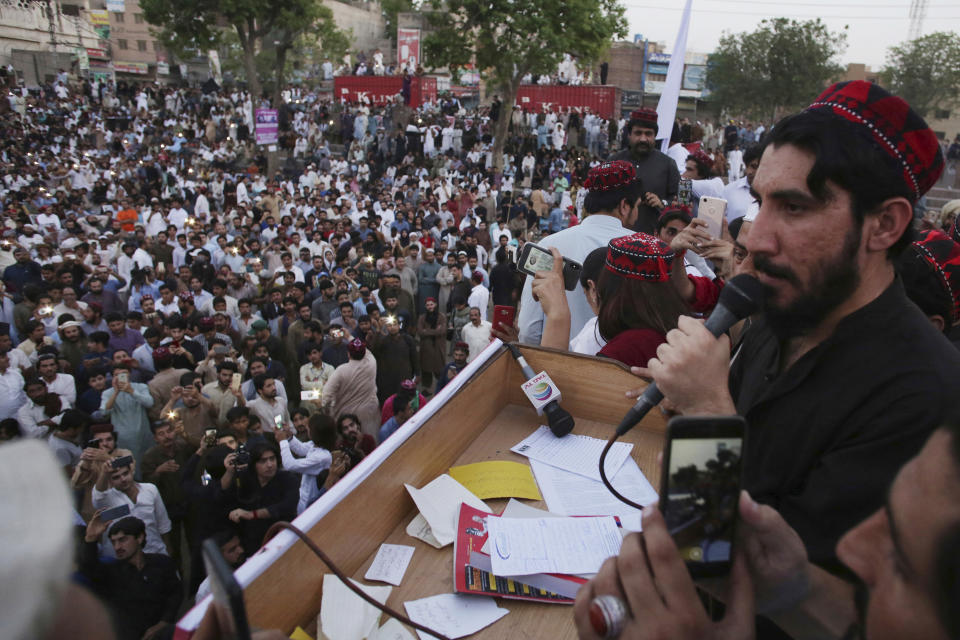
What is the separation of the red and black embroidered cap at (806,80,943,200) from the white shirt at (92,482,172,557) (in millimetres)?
4966

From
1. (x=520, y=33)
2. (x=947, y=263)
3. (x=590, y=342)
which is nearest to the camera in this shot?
(x=947, y=263)

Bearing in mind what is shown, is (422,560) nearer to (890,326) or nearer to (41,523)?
(41,523)

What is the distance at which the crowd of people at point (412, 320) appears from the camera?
1.22 meters

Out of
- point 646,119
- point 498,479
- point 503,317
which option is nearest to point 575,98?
point 646,119

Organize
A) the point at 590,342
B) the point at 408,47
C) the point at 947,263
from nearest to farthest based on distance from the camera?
the point at 947,263 < the point at 590,342 < the point at 408,47

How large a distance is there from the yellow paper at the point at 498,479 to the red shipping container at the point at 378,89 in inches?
1112

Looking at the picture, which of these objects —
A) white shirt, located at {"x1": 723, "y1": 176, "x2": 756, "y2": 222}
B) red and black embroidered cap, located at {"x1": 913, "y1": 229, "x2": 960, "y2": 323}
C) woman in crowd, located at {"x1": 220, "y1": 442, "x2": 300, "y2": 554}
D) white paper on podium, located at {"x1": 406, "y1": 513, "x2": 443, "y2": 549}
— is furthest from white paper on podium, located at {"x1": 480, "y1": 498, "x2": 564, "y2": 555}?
white shirt, located at {"x1": 723, "y1": 176, "x2": 756, "y2": 222}

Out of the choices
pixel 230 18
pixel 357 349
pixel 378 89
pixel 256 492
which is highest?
pixel 230 18

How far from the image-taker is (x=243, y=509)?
452cm

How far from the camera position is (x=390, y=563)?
1.51 metres

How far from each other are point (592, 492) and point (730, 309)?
2.30 feet

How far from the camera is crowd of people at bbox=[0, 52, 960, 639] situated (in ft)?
4.00

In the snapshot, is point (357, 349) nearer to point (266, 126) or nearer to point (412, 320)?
point (412, 320)

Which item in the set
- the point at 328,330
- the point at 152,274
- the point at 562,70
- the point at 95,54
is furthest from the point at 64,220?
the point at 95,54
